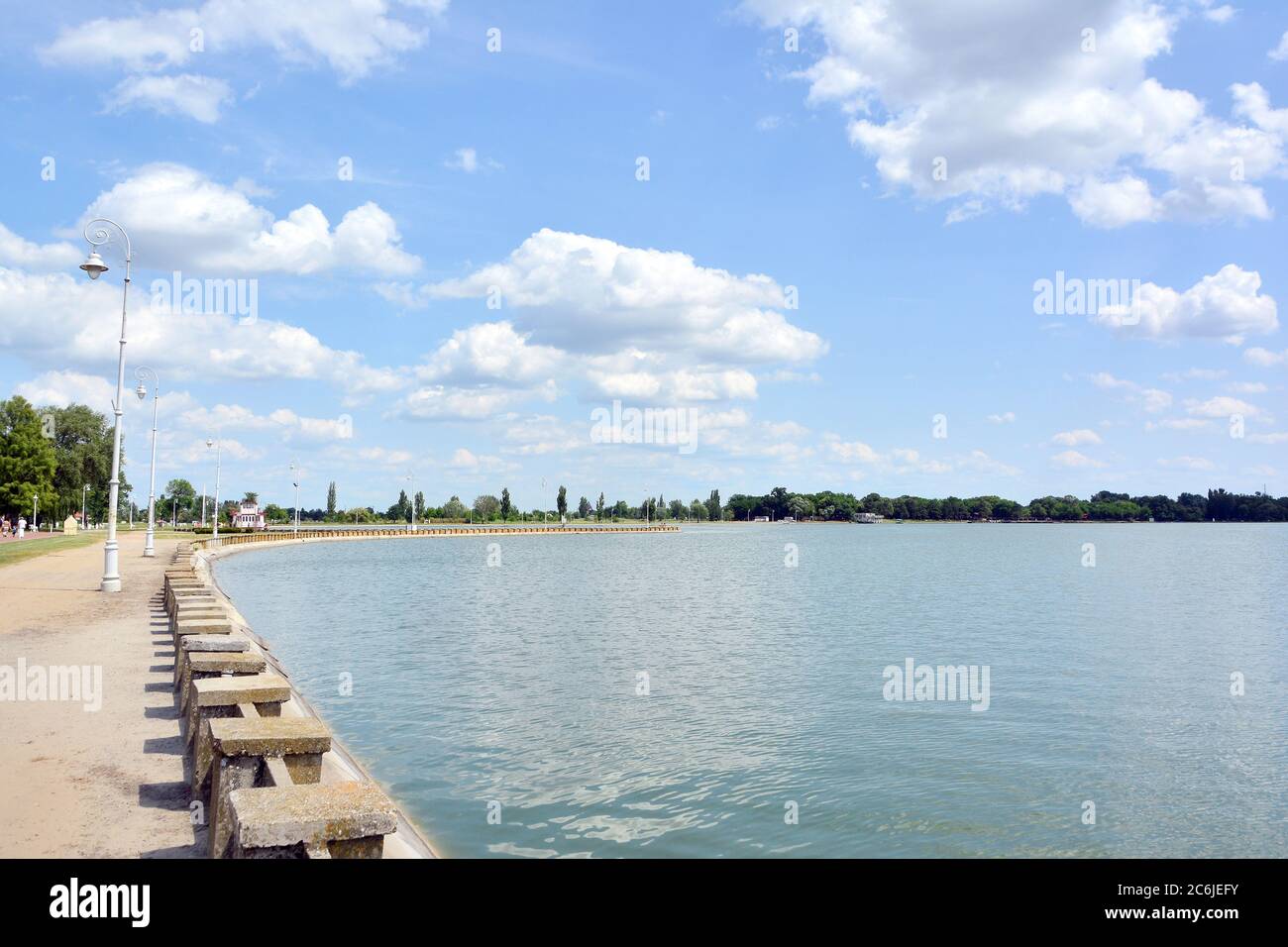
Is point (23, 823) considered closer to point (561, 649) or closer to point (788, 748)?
point (788, 748)

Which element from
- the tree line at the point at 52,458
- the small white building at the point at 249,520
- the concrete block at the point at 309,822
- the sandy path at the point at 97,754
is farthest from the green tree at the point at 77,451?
the concrete block at the point at 309,822

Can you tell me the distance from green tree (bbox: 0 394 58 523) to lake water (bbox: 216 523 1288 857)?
68.0 metres

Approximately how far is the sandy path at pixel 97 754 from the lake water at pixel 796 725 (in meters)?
3.41

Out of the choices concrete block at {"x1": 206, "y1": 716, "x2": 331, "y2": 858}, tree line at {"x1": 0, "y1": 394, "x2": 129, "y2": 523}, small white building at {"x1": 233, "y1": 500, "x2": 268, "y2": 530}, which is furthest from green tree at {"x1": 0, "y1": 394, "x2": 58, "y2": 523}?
concrete block at {"x1": 206, "y1": 716, "x2": 331, "y2": 858}

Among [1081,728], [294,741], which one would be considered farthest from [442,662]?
[294,741]

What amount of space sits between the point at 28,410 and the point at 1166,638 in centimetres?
10868

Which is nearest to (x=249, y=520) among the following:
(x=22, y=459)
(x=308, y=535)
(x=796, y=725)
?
(x=308, y=535)

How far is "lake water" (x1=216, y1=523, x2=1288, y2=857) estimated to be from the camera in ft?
41.1

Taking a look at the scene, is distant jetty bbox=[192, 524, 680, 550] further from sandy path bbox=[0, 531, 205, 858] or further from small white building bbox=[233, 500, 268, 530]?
sandy path bbox=[0, 531, 205, 858]

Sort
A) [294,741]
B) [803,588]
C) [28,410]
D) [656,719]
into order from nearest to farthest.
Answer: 1. [294,741]
2. [656,719]
3. [803,588]
4. [28,410]

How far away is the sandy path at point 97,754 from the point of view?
8062mm

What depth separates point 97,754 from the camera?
426 inches

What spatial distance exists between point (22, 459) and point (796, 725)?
10239 cm

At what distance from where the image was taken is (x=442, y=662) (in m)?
25.6
